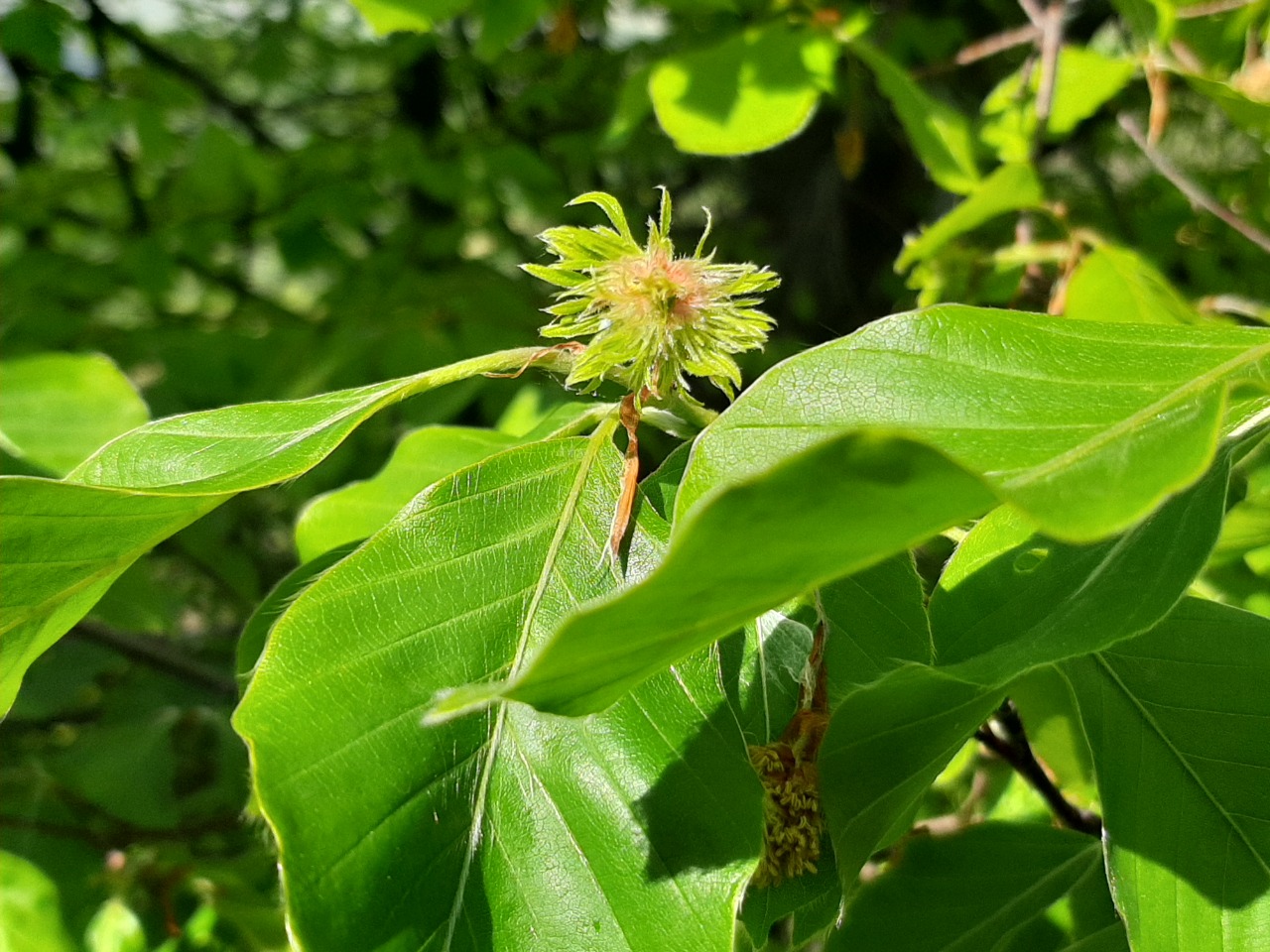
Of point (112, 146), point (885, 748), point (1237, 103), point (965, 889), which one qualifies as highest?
point (112, 146)

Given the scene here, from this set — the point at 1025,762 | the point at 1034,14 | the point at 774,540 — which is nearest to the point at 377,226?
the point at 1034,14

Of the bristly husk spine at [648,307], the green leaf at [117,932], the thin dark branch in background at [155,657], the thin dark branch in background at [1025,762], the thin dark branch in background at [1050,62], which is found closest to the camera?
the bristly husk spine at [648,307]

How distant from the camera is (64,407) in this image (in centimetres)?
108

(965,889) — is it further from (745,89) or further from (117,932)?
(745,89)

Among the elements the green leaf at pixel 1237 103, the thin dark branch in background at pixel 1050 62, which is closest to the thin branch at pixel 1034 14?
the thin dark branch in background at pixel 1050 62

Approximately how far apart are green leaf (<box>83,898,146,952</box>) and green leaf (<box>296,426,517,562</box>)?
67 centimetres

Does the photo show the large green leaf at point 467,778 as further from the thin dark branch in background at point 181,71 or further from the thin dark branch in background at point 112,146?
the thin dark branch in background at point 181,71

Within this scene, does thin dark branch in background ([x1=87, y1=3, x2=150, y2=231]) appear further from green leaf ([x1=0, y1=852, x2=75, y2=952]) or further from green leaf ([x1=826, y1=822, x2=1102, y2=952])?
green leaf ([x1=826, y1=822, x2=1102, y2=952])

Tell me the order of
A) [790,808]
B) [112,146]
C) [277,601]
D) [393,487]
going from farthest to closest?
[112,146], [393,487], [277,601], [790,808]

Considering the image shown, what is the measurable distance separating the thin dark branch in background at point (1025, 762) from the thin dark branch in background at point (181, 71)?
268 centimetres

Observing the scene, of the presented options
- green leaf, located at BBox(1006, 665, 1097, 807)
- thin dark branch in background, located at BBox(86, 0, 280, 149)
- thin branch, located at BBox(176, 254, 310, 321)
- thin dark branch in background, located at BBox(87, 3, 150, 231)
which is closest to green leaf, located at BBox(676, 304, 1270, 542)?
green leaf, located at BBox(1006, 665, 1097, 807)

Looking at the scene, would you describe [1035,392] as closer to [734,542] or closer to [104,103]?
[734,542]

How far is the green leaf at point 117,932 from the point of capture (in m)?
1.19

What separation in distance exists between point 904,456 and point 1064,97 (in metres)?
1.40
